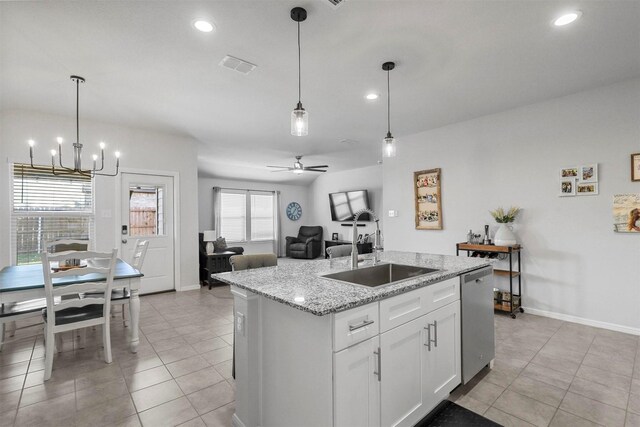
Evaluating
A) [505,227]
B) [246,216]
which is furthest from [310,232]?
[505,227]

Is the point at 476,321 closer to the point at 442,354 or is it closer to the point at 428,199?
the point at 442,354

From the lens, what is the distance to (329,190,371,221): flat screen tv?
830 cm

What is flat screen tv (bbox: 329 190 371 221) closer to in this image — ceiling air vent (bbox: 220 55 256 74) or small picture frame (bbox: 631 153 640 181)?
small picture frame (bbox: 631 153 640 181)

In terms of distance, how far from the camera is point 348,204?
870 cm

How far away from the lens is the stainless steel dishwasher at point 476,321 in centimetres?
209

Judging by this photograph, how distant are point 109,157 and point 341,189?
596 cm

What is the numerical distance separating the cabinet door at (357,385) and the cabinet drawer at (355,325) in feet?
0.10

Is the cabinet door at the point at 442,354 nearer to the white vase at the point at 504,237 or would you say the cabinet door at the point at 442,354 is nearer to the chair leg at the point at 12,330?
the white vase at the point at 504,237

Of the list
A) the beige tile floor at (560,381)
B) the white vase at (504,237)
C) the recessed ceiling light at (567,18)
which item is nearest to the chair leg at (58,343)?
the beige tile floor at (560,381)

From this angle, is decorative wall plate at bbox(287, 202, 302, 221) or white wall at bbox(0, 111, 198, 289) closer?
white wall at bbox(0, 111, 198, 289)

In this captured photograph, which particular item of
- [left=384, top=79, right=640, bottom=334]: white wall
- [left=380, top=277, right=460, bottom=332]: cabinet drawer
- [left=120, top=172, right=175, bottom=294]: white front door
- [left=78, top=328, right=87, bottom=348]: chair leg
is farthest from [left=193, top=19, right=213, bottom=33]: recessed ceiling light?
[left=384, top=79, right=640, bottom=334]: white wall

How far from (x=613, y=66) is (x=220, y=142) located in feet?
17.2

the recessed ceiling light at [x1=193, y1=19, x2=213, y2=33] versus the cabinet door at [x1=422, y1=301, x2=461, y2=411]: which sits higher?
the recessed ceiling light at [x1=193, y1=19, x2=213, y2=33]

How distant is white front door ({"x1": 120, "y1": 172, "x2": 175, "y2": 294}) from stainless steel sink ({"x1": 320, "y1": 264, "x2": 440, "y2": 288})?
12.9ft
